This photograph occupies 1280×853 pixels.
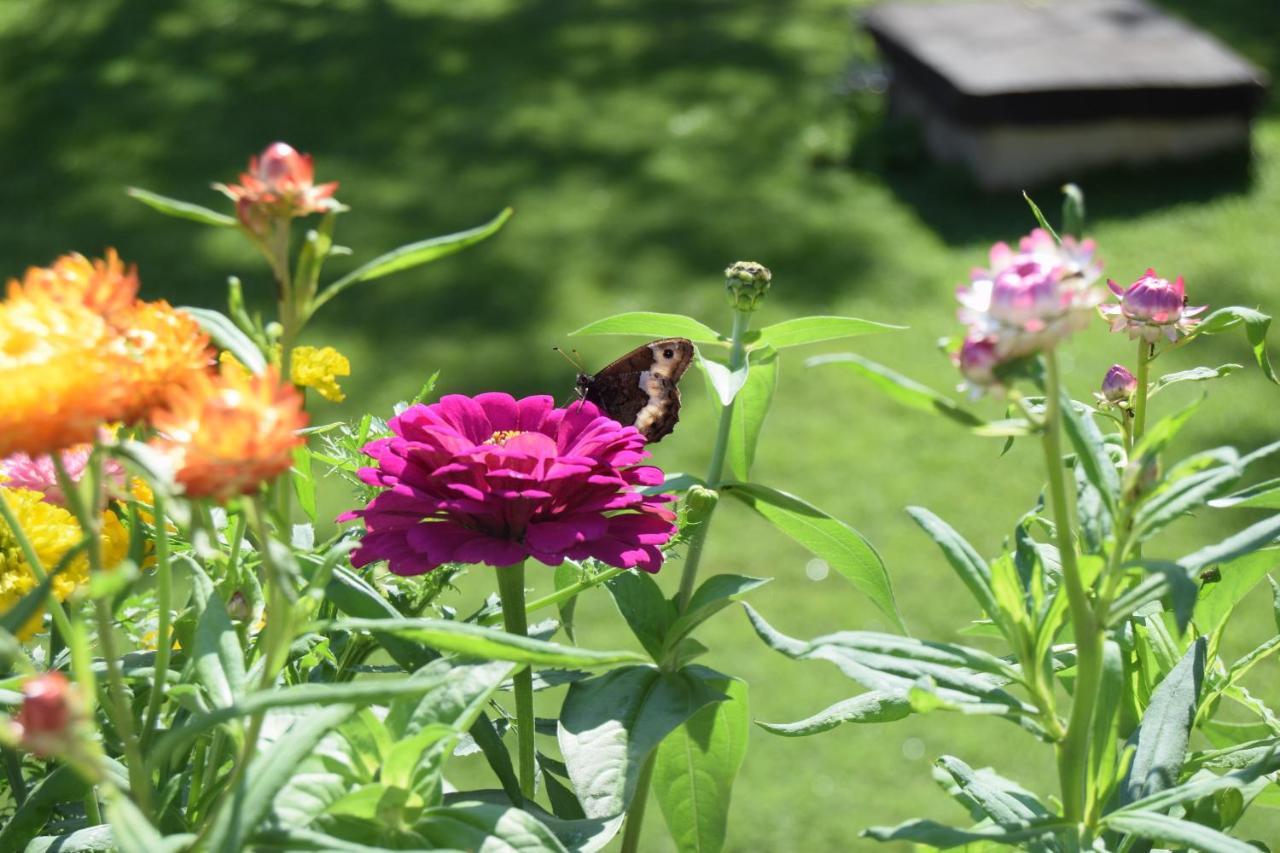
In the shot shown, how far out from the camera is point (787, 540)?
10.2 feet

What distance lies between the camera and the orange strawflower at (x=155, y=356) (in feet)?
1.63

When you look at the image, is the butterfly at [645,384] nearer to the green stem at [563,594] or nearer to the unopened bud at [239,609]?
the green stem at [563,594]

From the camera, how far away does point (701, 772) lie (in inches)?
30.9

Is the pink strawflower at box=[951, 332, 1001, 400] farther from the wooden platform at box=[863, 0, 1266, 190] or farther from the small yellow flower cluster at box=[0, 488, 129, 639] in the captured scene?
the wooden platform at box=[863, 0, 1266, 190]

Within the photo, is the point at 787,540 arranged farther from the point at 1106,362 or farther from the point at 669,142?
the point at 669,142

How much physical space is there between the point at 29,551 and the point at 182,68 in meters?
4.97

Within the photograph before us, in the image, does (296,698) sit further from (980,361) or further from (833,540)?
(833,540)

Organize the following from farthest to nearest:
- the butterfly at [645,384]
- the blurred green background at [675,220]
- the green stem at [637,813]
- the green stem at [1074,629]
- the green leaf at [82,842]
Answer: the blurred green background at [675,220]
the butterfly at [645,384]
the green stem at [637,813]
the green leaf at [82,842]
the green stem at [1074,629]

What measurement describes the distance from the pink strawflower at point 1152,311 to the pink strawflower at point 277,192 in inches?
17.5

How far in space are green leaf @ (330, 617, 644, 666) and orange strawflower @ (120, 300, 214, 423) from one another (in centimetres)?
9

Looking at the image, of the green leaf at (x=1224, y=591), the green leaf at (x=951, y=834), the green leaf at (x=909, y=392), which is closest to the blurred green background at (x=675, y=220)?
the green leaf at (x=1224, y=591)

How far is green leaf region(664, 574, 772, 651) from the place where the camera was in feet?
2.36

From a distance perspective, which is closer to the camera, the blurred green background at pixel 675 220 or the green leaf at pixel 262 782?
the green leaf at pixel 262 782

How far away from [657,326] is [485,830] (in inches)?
13.0
